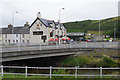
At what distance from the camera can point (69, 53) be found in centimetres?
2181

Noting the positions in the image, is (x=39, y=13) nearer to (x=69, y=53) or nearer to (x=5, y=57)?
(x=69, y=53)

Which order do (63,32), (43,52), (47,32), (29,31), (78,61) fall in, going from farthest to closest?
(63,32), (29,31), (47,32), (78,61), (43,52)

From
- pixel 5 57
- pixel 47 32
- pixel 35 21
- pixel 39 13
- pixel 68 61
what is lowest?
pixel 68 61

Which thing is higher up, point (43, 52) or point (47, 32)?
point (47, 32)

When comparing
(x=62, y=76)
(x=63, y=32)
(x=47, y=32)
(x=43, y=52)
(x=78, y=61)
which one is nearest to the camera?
(x=62, y=76)

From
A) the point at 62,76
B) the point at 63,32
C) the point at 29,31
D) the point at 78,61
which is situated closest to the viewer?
the point at 62,76

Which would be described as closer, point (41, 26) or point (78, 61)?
point (78, 61)

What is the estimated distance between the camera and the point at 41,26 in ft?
159

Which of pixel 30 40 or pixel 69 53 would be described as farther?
pixel 30 40

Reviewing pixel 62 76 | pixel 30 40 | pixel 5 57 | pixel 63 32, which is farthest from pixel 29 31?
pixel 62 76

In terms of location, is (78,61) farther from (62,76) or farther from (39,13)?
(39,13)

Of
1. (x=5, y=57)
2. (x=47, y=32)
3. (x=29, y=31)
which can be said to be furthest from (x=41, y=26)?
(x=5, y=57)

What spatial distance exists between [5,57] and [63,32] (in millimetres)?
45465

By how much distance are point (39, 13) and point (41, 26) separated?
554 centimetres
